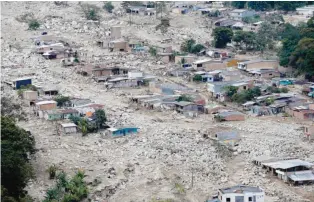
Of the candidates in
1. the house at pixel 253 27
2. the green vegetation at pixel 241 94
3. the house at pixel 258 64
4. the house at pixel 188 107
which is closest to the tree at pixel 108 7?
the house at pixel 253 27

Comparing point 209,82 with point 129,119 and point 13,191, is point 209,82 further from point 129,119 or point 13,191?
point 13,191

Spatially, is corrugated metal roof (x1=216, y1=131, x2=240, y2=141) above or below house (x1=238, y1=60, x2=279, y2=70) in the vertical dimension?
below

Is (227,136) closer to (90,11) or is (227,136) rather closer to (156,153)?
(156,153)

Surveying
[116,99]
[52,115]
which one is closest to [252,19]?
[116,99]

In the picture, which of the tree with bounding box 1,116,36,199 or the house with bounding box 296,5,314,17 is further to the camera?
the house with bounding box 296,5,314,17

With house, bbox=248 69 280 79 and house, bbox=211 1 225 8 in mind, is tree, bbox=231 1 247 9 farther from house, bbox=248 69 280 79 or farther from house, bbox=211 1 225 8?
house, bbox=248 69 280 79

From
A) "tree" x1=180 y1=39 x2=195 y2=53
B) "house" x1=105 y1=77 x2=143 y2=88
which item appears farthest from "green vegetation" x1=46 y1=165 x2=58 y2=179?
"tree" x1=180 y1=39 x2=195 y2=53
